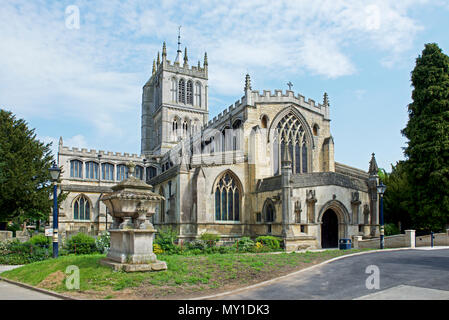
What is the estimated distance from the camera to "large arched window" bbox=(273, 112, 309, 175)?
35188 mm

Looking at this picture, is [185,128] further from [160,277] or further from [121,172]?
[160,277]

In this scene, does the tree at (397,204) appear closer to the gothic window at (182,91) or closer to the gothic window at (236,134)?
the gothic window at (236,134)

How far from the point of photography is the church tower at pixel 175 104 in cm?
6775

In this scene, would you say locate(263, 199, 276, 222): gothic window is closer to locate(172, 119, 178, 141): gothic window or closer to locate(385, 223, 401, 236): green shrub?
locate(385, 223, 401, 236): green shrub

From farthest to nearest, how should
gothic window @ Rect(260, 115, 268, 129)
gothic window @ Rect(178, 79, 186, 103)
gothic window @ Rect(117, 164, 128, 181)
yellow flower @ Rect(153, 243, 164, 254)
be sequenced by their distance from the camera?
gothic window @ Rect(178, 79, 186, 103), gothic window @ Rect(117, 164, 128, 181), gothic window @ Rect(260, 115, 268, 129), yellow flower @ Rect(153, 243, 164, 254)

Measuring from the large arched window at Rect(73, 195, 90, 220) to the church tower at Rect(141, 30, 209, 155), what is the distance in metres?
19.7

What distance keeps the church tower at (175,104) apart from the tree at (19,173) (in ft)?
111

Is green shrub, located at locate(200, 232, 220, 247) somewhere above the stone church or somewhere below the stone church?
below

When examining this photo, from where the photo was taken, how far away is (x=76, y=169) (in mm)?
54750

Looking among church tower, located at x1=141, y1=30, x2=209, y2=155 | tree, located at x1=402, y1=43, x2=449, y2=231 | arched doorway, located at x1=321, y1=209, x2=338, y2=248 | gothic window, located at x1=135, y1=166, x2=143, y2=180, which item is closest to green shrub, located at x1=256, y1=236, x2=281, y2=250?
arched doorway, located at x1=321, y1=209, x2=338, y2=248

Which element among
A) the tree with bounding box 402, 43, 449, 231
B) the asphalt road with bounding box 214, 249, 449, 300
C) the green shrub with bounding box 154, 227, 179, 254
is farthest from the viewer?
the tree with bounding box 402, 43, 449, 231

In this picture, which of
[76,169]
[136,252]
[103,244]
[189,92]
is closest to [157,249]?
[103,244]
